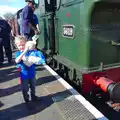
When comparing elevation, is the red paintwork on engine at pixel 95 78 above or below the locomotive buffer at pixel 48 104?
above

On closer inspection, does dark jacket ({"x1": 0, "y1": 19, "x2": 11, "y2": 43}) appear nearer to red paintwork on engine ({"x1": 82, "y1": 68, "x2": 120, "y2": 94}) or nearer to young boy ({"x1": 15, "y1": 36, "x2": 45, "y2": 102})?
young boy ({"x1": 15, "y1": 36, "x2": 45, "y2": 102})

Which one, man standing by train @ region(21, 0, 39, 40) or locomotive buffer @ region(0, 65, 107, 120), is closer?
locomotive buffer @ region(0, 65, 107, 120)

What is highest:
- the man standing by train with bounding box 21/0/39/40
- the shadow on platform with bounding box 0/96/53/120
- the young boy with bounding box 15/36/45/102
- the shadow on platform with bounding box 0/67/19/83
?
the man standing by train with bounding box 21/0/39/40

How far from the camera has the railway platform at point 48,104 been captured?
4309 mm

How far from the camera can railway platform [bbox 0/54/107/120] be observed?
431 centimetres

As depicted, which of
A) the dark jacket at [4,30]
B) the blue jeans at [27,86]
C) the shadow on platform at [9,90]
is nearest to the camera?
the blue jeans at [27,86]

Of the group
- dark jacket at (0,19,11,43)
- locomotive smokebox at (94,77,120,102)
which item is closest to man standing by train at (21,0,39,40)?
dark jacket at (0,19,11,43)

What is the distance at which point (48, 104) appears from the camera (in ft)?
15.8

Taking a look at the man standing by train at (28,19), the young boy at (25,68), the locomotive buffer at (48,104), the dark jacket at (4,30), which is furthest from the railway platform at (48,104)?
the dark jacket at (4,30)

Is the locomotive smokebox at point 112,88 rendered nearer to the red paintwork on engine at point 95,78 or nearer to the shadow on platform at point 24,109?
the red paintwork on engine at point 95,78

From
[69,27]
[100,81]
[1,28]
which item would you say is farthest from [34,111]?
[1,28]

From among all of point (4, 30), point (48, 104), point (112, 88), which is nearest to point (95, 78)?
point (112, 88)

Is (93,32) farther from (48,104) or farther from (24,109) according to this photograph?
(24,109)

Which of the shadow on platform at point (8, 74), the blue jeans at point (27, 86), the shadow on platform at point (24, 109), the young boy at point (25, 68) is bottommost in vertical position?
the shadow on platform at point (24, 109)
